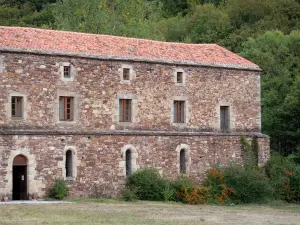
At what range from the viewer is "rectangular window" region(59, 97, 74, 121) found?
46.1 meters

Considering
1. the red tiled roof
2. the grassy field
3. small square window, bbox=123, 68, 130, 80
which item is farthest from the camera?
small square window, bbox=123, 68, 130, 80

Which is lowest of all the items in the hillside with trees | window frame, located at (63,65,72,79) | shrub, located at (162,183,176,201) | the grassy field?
the grassy field

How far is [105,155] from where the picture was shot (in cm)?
4716

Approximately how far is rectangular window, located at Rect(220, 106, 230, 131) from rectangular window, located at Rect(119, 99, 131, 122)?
22.1ft

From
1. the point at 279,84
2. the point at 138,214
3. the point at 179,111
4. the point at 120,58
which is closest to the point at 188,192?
the point at 179,111

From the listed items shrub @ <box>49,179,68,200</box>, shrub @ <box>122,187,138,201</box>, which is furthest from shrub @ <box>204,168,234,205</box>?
shrub @ <box>49,179,68,200</box>

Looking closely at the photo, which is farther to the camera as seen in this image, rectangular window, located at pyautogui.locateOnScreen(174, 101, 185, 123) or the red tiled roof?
rectangular window, located at pyautogui.locateOnScreen(174, 101, 185, 123)

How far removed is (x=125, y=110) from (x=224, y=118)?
7.36m

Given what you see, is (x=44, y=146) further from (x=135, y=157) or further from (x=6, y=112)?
(x=135, y=157)

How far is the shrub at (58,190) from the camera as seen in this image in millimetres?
44794

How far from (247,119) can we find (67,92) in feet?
42.1

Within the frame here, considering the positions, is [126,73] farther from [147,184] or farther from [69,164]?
[147,184]

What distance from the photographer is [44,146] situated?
45.1 metres

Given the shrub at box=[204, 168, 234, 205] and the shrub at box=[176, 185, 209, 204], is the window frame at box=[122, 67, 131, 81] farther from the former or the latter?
the shrub at box=[204, 168, 234, 205]
